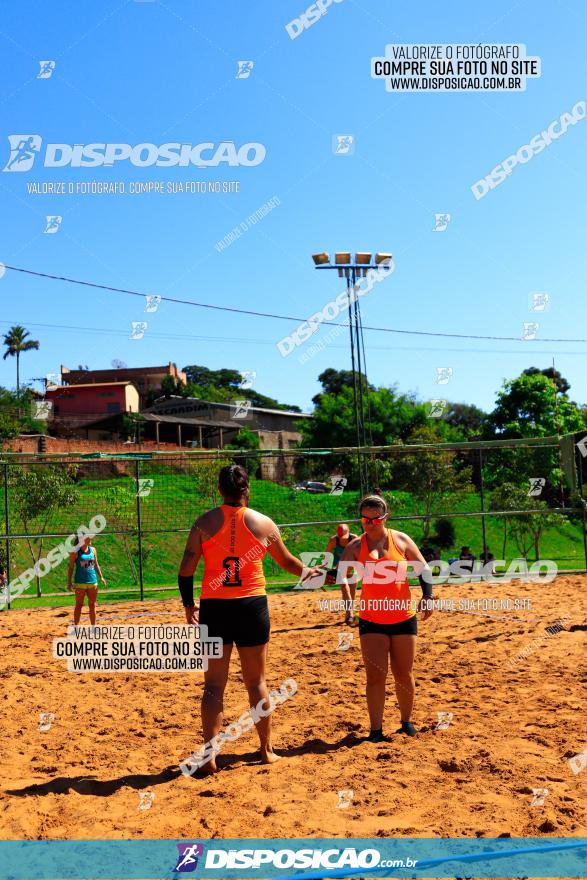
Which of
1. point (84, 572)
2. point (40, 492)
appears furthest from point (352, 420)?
point (84, 572)

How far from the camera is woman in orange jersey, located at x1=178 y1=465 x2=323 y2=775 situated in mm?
4859

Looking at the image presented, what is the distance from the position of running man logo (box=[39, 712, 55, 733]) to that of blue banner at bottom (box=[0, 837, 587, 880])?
2.35m

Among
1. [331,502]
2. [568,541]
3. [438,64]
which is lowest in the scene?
[568,541]

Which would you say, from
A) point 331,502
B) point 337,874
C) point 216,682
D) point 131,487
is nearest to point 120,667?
point 216,682

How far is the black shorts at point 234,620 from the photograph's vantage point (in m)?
4.85

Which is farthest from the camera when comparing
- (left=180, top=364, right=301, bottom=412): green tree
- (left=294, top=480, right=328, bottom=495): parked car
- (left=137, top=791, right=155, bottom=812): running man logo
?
(left=180, top=364, right=301, bottom=412): green tree

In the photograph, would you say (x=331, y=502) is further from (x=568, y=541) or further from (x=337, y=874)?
(x=337, y=874)

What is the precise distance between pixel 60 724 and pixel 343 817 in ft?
10.6

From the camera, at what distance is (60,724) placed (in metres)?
6.26

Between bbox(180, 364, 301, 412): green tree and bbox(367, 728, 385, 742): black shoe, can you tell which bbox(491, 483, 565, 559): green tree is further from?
bbox(180, 364, 301, 412): green tree

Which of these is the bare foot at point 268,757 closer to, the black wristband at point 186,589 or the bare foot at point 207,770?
the bare foot at point 207,770

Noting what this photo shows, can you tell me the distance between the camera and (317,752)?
527cm

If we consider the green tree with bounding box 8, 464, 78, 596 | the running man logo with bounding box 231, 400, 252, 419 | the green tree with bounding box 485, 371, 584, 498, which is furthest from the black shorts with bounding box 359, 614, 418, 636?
the green tree with bounding box 485, 371, 584, 498

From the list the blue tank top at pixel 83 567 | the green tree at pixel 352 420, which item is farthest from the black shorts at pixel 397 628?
the green tree at pixel 352 420
